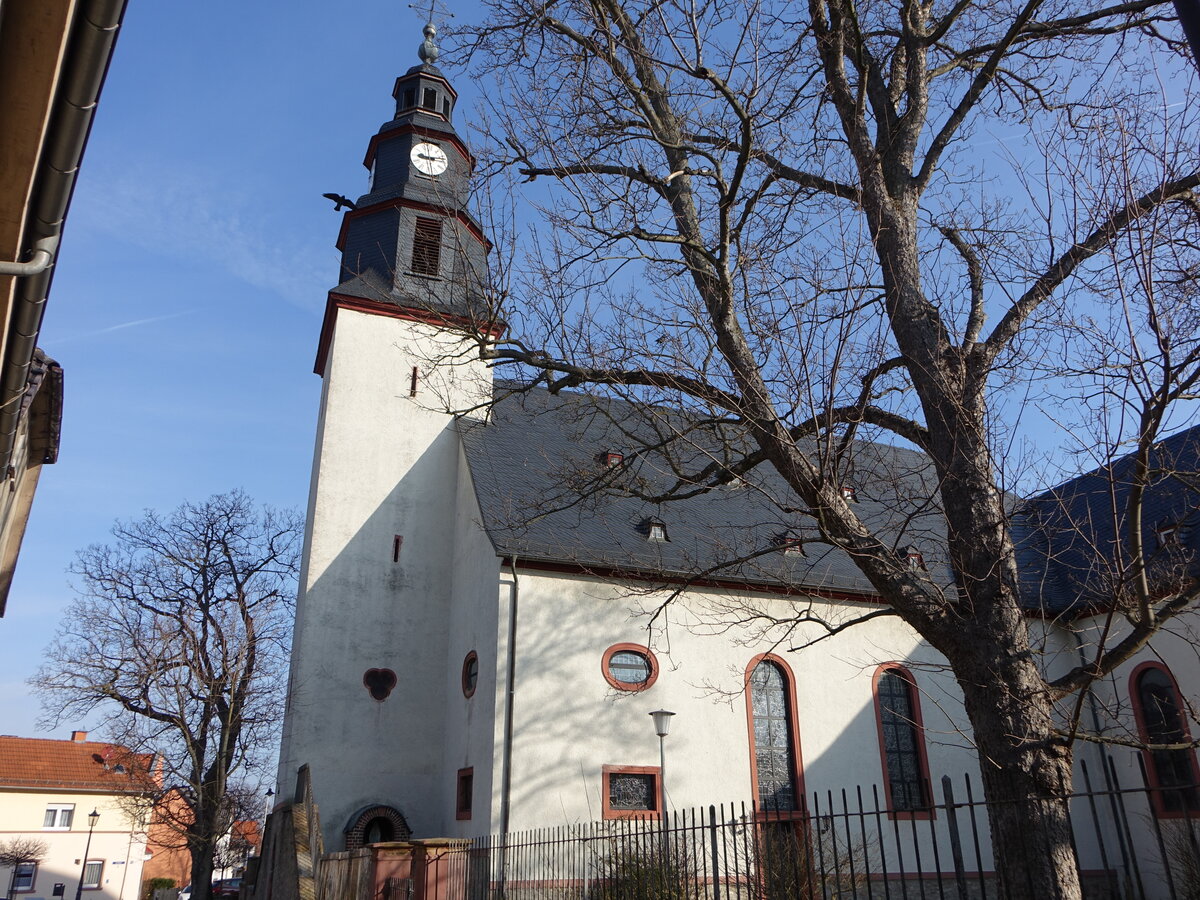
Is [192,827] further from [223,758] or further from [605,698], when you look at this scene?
[605,698]

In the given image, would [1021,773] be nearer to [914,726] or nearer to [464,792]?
[464,792]

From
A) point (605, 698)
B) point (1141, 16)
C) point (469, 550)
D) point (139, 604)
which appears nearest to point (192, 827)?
point (139, 604)

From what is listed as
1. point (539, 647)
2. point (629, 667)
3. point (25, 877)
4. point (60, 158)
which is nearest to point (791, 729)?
point (629, 667)

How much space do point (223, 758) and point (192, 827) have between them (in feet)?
5.54

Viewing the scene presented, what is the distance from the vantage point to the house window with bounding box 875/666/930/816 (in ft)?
50.9

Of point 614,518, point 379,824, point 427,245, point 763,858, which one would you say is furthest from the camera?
point 427,245

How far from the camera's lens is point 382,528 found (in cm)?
1803

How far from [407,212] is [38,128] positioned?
17292 millimetres

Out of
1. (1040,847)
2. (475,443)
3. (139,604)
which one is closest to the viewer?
(1040,847)

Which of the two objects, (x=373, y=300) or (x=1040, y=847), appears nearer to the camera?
(x=1040, y=847)

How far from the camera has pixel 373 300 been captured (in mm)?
19375

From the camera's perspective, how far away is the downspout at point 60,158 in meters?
3.33

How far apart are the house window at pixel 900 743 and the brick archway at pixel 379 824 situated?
824cm

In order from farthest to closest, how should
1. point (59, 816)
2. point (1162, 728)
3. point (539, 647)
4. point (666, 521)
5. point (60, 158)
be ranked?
1. point (59, 816)
2. point (666, 521)
3. point (1162, 728)
4. point (539, 647)
5. point (60, 158)
